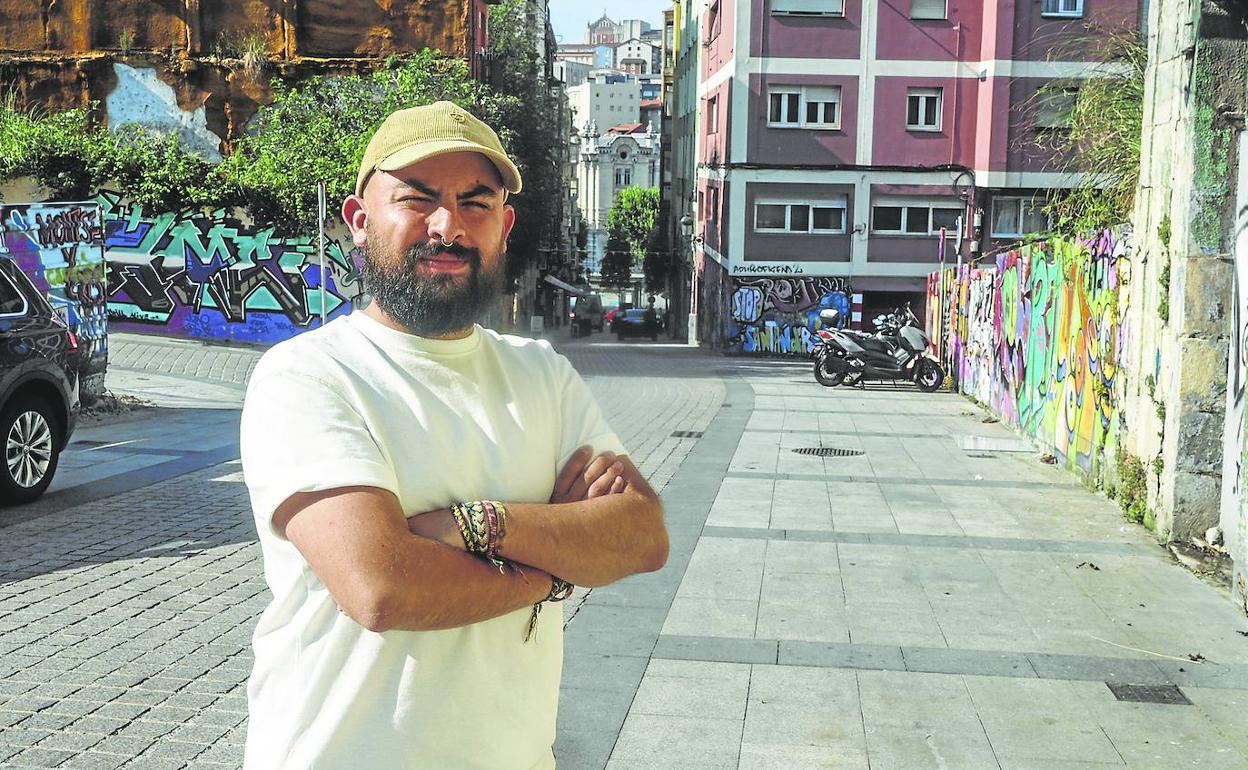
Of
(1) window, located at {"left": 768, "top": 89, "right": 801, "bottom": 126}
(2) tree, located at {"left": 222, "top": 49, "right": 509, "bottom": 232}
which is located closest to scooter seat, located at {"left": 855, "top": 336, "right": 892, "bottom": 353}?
(2) tree, located at {"left": 222, "top": 49, "right": 509, "bottom": 232}

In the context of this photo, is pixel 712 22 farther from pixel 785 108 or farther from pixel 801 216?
pixel 801 216

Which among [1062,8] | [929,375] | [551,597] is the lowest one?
[929,375]

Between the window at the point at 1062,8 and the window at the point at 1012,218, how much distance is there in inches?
200

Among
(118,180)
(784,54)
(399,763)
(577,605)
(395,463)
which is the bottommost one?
(577,605)

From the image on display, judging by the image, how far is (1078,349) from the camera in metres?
11.2

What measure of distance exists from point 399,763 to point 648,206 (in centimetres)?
9208

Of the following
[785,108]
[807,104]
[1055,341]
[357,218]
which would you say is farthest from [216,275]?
[357,218]

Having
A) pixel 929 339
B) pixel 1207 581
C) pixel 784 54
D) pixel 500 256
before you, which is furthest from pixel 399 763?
pixel 784 54

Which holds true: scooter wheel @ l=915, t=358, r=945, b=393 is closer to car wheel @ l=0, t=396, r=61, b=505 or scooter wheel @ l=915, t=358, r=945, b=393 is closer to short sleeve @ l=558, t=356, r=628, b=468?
car wheel @ l=0, t=396, r=61, b=505

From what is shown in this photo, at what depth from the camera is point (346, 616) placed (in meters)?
2.04

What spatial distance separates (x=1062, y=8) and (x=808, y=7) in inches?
272

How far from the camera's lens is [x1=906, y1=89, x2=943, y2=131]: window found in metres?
35.0

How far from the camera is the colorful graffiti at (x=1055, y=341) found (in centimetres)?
1014

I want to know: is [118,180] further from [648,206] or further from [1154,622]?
[648,206]
